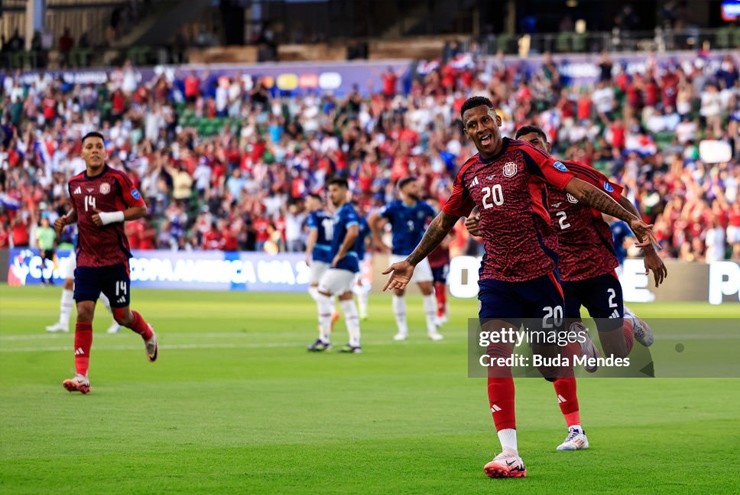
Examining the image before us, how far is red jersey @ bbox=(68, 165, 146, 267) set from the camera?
15344mm

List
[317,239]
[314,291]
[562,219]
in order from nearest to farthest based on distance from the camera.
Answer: [562,219] → [314,291] → [317,239]

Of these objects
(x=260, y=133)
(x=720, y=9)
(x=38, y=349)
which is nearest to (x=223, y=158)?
(x=260, y=133)

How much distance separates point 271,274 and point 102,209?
24768 mm

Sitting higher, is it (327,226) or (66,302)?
(327,226)

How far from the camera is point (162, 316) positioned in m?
28.8

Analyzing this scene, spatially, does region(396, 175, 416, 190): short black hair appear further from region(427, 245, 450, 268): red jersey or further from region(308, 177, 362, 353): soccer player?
region(308, 177, 362, 353): soccer player

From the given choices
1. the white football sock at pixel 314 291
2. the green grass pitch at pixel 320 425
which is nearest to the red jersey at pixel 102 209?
the green grass pitch at pixel 320 425

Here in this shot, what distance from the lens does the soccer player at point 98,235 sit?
49.7 ft

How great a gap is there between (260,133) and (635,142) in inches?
537

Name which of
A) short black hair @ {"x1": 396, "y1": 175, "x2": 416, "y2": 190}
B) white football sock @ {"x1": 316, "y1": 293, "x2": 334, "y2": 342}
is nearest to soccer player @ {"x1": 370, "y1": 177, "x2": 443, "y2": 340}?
short black hair @ {"x1": 396, "y1": 175, "x2": 416, "y2": 190}

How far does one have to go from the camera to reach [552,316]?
9914 mm

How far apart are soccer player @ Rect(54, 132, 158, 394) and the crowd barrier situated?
1838 cm
